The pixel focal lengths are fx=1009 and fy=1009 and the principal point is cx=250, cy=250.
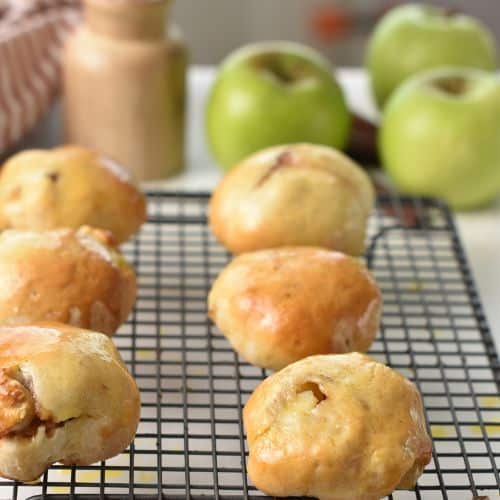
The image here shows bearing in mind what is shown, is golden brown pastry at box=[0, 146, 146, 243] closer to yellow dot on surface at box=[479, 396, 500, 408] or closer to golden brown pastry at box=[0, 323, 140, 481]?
golden brown pastry at box=[0, 323, 140, 481]

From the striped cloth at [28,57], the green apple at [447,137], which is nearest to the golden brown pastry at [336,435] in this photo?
the green apple at [447,137]

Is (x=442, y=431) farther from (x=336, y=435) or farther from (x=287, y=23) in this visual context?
(x=287, y=23)

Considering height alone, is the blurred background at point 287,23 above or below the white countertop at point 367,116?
below

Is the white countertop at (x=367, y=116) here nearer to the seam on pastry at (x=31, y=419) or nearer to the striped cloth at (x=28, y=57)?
the striped cloth at (x=28, y=57)

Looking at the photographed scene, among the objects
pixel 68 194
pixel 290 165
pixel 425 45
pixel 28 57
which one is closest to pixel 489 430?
pixel 290 165

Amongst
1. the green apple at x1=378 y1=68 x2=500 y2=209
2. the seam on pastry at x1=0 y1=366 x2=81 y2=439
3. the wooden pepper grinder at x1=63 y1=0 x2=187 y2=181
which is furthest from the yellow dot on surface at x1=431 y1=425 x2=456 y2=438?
the wooden pepper grinder at x1=63 y1=0 x2=187 y2=181

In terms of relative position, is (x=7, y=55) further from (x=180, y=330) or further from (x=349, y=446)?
(x=349, y=446)
